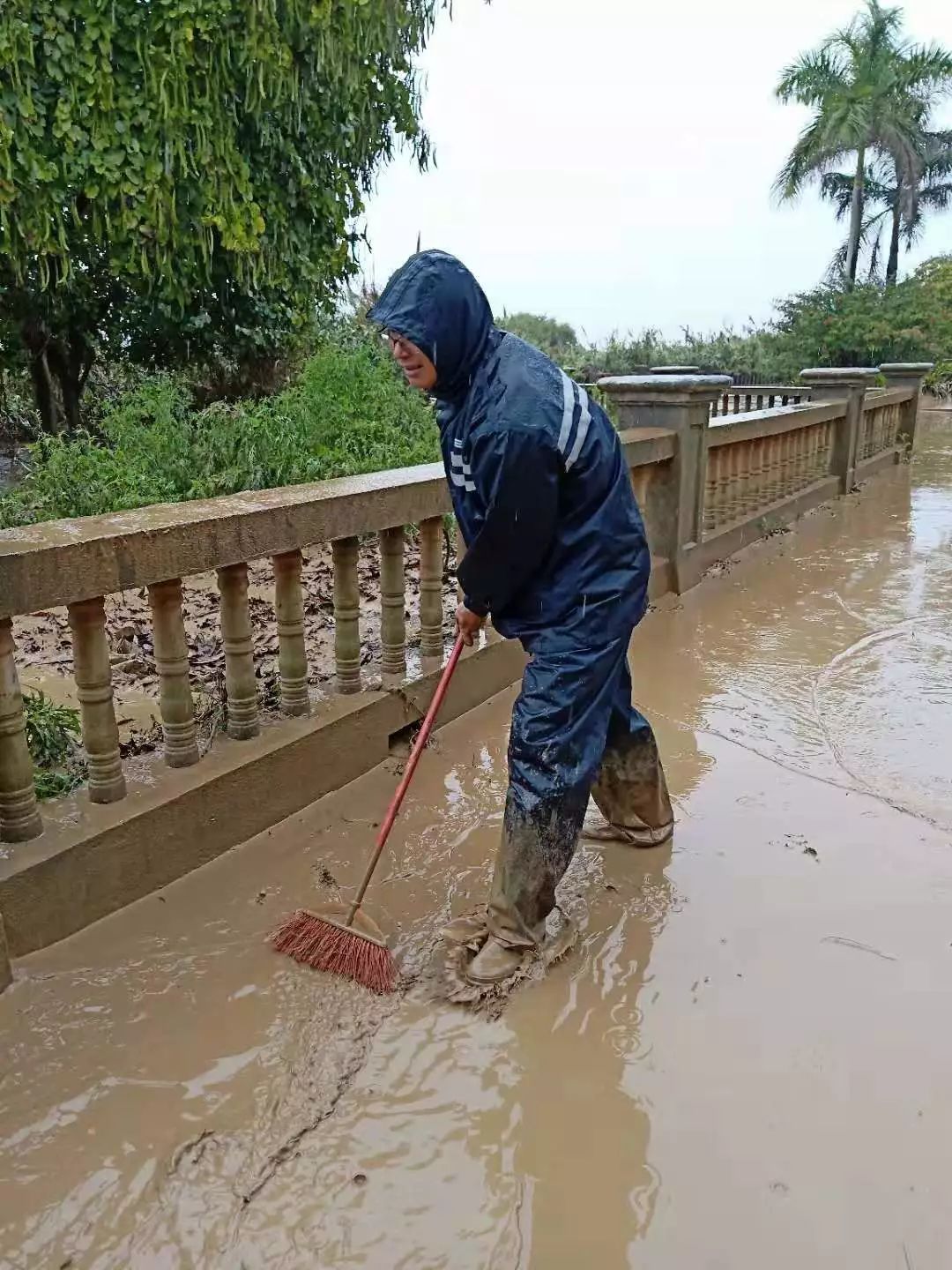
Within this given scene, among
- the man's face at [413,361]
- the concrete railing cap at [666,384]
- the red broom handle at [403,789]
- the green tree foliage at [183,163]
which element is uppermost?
the green tree foliage at [183,163]

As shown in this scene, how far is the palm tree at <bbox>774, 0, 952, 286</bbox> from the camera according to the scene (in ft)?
99.7

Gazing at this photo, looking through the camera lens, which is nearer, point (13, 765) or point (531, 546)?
point (531, 546)

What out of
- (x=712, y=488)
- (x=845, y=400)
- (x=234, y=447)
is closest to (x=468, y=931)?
(x=712, y=488)

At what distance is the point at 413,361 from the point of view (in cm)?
232

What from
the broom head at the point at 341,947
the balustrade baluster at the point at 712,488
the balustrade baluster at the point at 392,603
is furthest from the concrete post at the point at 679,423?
the broom head at the point at 341,947

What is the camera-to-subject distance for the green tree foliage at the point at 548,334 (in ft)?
82.9

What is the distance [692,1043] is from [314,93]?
37.5 feet

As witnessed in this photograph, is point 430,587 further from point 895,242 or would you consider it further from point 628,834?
point 895,242

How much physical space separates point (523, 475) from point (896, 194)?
38506 mm

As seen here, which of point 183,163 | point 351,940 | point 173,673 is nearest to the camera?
point 351,940

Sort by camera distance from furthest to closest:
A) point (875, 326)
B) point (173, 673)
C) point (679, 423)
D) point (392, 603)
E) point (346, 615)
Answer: point (875, 326), point (679, 423), point (392, 603), point (346, 615), point (173, 673)

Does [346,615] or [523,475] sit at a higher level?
[523,475]

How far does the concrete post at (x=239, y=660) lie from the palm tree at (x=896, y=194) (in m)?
34.9

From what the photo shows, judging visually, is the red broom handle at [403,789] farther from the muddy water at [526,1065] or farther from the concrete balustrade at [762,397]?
the concrete balustrade at [762,397]
